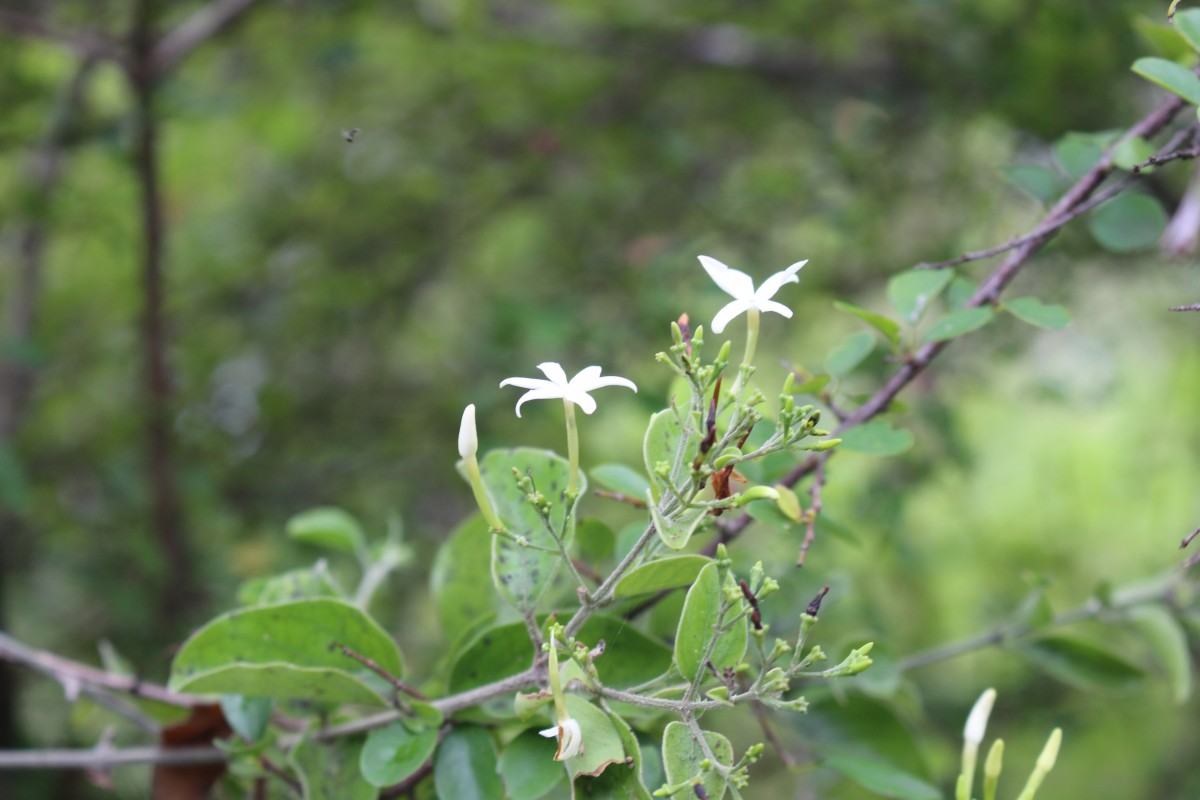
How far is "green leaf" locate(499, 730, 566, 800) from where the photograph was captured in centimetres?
54

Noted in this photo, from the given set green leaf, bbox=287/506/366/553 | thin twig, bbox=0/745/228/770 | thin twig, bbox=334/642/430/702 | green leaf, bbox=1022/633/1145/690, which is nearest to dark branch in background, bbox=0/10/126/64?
green leaf, bbox=287/506/366/553

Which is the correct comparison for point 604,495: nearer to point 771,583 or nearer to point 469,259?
point 771,583

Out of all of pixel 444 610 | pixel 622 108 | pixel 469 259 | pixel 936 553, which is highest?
pixel 444 610

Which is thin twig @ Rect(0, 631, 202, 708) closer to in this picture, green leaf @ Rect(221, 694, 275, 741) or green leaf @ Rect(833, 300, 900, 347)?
green leaf @ Rect(221, 694, 275, 741)

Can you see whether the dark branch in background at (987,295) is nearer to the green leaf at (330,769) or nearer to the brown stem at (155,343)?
the green leaf at (330,769)

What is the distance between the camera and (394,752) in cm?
59

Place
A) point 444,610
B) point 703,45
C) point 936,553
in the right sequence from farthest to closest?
point 936,553
point 703,45
point 444,610

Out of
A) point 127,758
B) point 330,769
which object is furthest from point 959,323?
point 127,758

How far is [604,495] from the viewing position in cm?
61

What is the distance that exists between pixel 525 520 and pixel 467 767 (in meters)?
0.15

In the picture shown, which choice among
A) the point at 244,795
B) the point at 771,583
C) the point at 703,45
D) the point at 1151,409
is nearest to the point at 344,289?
the point at 703,45

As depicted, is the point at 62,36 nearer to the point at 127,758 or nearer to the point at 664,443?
the point at 127,758

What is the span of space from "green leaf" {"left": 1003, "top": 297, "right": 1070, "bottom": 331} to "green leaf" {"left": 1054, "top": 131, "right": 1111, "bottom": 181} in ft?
0.39

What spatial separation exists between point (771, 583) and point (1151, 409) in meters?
2.77
